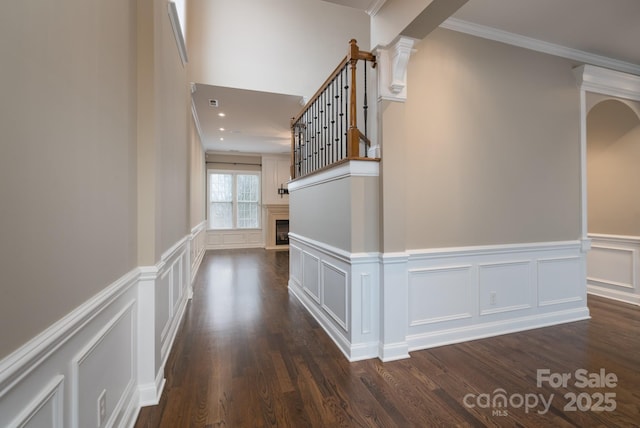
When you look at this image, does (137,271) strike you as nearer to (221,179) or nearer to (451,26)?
(451,26)

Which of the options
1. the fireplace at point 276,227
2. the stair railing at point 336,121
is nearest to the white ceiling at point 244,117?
the stair railing at point 336,121

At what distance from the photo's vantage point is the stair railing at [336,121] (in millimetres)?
2332

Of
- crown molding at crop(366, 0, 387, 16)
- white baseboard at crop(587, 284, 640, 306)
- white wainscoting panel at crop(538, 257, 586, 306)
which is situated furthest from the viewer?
white baseboard at crop(587, 284, 640, 306)

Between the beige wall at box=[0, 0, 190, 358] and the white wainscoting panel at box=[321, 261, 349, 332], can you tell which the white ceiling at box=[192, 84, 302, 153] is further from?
the white wainscoting panel at box=[321, 261, 349, 332]

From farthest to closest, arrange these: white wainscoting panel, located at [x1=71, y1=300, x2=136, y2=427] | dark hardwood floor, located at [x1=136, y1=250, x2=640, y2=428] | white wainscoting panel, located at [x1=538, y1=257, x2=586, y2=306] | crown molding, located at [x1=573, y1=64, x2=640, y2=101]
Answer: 1. crown molding, located at [x1=573, y1=64, x2=640, y2=101]
2. white wainscoting panel, located at [x1=538, y1=257, x2=586, y2=306]
3. dark hardwood floor, located at [x1=136, y1=250, x2=640, y2=428]
4. white wainscoting panel, located at [x1=71, y1=300, x2=136, y2=427]

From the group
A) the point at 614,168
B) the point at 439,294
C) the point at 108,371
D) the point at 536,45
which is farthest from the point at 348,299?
the point at 614,168

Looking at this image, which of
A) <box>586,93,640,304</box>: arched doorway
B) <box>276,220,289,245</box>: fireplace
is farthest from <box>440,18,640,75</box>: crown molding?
<box>276,220,289,245</box>: fireplace

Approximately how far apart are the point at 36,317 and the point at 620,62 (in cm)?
544

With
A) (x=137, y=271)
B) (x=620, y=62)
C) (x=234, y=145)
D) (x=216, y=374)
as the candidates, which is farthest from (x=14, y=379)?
(x=234, y=145)

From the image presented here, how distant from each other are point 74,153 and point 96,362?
2.97 feet

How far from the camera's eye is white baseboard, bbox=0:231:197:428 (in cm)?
79

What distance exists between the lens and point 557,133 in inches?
119

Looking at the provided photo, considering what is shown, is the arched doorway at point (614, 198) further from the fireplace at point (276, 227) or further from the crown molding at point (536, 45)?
the fireplace at point (276, 227)

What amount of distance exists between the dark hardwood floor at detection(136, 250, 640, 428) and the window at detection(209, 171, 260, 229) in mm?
5850
